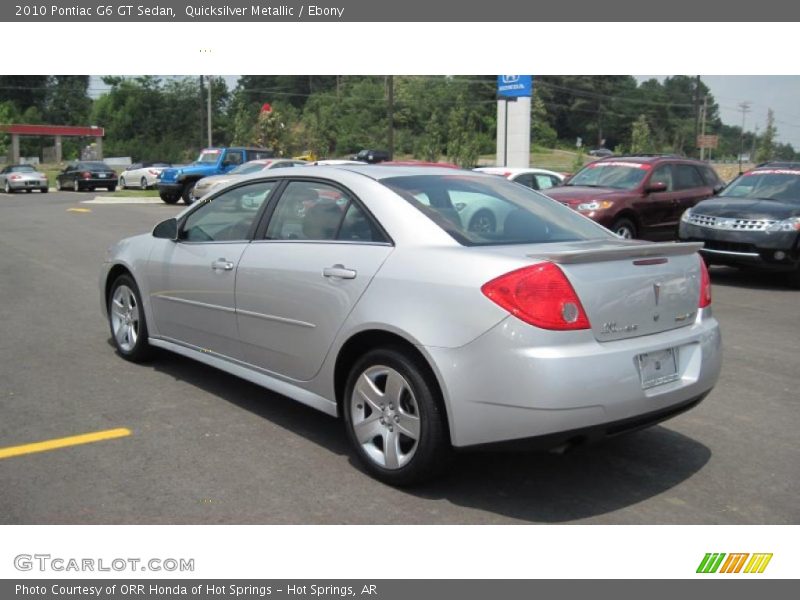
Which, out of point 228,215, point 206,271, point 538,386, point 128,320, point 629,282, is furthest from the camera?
point 128,320

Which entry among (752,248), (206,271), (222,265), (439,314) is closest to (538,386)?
(439,314)

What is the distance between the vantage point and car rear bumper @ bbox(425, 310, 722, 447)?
3.46 m

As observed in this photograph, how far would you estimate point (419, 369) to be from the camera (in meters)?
3.79

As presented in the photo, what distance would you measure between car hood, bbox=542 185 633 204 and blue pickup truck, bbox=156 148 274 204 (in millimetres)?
14671

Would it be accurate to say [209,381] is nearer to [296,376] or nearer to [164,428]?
[164,428]

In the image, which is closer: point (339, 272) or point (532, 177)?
point (339, 272)

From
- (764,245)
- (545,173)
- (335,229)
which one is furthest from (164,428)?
(545,173)

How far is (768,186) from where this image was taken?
11836 mm

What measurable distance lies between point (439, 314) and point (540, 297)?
1.58 ft

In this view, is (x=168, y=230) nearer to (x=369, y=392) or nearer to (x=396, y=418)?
(x=369, y=392)

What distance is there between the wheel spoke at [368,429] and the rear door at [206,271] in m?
1.24

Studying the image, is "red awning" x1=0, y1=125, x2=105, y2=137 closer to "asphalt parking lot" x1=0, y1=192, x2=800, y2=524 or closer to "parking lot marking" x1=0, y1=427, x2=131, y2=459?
"asphalt parking lot" x1=0, y1=192, x2=800, y2=524

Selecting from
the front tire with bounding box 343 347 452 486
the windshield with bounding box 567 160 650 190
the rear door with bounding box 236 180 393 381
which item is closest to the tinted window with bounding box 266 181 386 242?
the rear door with bounding box 236 180 393 381

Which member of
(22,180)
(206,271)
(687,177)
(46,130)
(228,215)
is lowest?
(206,271)
